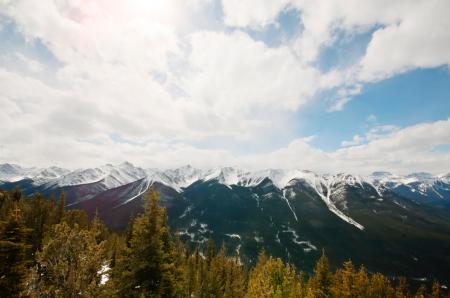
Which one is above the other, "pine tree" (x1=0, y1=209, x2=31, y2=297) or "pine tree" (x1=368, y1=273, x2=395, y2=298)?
"pine tree" (x1=0, y1=209, x2=31, y2=297)

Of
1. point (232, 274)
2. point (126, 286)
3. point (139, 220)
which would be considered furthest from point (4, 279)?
point (232, 274)

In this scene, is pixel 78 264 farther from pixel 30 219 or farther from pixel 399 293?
pixel 399 293

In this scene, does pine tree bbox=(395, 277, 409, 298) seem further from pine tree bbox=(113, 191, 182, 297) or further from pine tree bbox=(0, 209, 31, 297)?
pine tree bbox=(0, 209, 31, 297)

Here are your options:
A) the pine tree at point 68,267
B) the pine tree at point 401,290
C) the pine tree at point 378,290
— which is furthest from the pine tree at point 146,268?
the pine tree at point 401,290

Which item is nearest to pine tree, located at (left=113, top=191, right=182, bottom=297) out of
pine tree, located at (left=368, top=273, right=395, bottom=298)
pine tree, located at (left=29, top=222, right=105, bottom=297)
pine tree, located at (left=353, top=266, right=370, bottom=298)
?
pine tree, located at (left=29, top=222, right=105, bottom=297)

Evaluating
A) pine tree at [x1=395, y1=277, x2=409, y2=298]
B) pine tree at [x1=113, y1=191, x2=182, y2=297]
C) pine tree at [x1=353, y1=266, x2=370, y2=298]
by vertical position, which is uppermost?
pine tree at [x1=113, y1=191, x2=182, y2=297]

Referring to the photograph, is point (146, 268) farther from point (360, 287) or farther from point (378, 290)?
point (378, 290)

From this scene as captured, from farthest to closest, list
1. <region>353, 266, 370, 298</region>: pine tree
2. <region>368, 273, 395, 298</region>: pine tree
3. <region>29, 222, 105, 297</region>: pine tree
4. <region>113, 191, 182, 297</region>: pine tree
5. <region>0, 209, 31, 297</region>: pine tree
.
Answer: <region>368, 273, 395, 298</region>: pine tree
<region>353, 266, 370, 298</region>: pine tree
<region>113, 191, 182, 297</region>: pine tree
<region>0, 209, 31, 297</region>: pine tree
<region>29, 222, 105, 297</region>: pine tree

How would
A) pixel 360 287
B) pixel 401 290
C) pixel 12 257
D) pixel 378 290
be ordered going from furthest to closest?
pixel 401 290
pixel 378 290
pixel 360 287
pixel 12 257

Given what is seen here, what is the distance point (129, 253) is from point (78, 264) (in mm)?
6579

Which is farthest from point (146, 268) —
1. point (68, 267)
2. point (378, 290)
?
point (378, 290)

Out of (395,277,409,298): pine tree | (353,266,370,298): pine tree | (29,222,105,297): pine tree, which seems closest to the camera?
(29,222,105,297): pine tree

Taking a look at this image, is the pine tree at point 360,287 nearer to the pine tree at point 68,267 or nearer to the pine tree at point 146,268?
the pine tree at point 146,268

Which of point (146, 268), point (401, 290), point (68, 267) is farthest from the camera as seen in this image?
point (401, 290)
